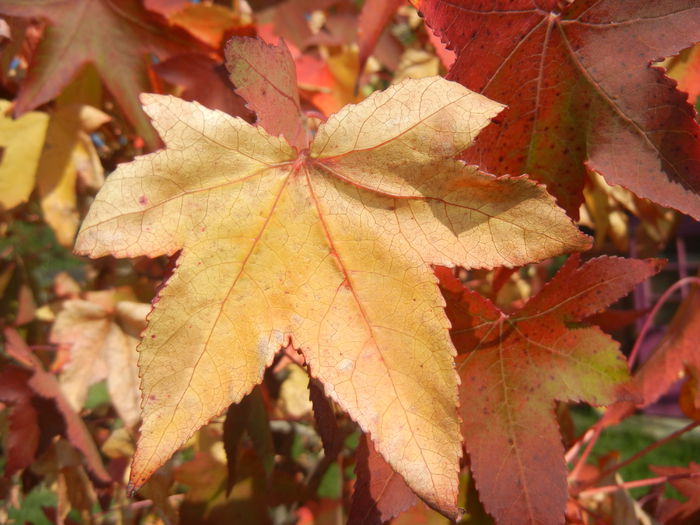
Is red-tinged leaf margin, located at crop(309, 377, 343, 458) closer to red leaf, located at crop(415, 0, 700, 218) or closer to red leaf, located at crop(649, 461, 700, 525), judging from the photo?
red leaf, located at crop(415, 0, 700, 218)

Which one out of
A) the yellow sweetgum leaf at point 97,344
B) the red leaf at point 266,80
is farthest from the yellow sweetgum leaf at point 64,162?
the red leaf at point 266,80

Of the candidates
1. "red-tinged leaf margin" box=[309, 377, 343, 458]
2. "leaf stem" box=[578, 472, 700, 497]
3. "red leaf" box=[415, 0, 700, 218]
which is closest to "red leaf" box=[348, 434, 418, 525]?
"red-tinged leaf margin" box=[309, 377, 343, 458]

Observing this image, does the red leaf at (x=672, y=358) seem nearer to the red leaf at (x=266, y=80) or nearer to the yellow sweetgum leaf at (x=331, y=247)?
the yellow sweetgum leaf at (x=331, y=247)

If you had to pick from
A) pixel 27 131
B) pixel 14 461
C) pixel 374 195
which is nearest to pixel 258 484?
pixel 14 461

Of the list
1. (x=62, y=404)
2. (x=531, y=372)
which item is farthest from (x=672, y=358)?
(x=62, y=404)

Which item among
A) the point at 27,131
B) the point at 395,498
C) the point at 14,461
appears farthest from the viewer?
the point at 27,131

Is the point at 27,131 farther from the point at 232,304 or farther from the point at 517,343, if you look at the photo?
the point at 517,343
